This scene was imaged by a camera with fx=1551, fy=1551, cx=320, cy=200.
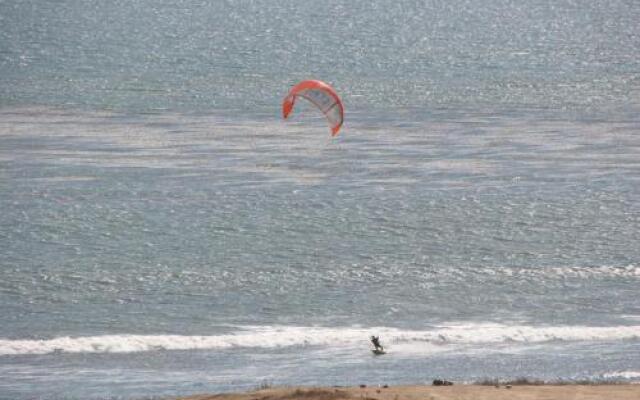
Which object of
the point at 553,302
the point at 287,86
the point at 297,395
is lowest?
the point at 297,395

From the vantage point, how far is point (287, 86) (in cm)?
8488

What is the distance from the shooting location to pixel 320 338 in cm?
3300

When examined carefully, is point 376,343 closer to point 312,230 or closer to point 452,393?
point 452,393

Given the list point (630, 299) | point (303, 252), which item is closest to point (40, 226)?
point (303, 252)

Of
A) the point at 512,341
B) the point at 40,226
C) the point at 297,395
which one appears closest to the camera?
the point at 297,395

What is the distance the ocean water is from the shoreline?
2915 millimetres

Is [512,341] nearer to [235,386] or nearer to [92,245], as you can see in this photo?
[235,386]

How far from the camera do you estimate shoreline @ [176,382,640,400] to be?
23016 millimetres

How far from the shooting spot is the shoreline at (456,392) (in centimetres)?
2302

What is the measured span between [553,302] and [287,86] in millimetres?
50261

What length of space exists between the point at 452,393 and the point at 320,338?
897cm

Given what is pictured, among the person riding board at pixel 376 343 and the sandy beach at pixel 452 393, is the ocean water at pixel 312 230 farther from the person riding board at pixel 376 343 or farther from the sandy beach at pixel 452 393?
the sandy beach at pixel 452 393

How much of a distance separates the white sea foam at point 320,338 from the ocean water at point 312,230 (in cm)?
8

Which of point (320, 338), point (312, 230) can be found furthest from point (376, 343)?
point (312, 230)
